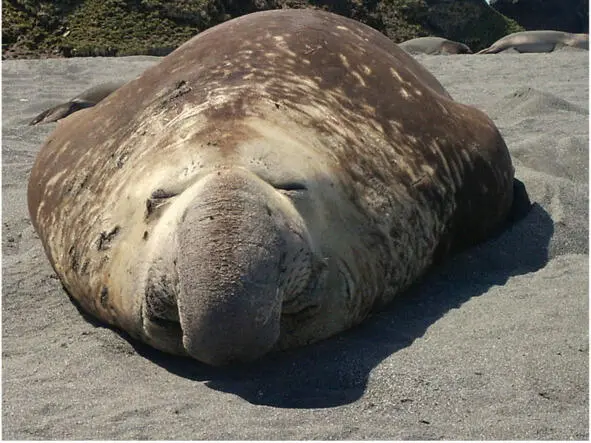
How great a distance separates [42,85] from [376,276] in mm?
7483

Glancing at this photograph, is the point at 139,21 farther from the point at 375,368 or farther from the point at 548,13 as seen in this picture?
the point at 375,368

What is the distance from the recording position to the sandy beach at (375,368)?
2992mm

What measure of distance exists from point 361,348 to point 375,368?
0.21 m

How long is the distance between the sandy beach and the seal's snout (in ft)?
0.62

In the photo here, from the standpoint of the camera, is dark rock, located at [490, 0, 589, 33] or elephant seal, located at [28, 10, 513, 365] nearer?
elephant seal, located at [28, 10, 513, 365]

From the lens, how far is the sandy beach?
2992mm

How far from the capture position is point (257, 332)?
10.4ft

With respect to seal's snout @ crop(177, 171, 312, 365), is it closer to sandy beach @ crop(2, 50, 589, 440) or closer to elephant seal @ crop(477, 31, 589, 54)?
sandy beach @ crop(2, 50, 589, 440)

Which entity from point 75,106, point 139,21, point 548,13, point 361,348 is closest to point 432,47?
point 139,21

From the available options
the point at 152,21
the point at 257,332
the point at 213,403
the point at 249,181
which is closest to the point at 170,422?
the point at 213,403

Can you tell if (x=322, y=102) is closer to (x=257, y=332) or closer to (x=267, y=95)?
(x=267, y=95)

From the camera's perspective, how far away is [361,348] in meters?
3.58

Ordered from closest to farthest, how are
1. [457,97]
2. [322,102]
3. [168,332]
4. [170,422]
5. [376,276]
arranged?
[170,422], [168,332], [376,276], [322,102], [457,97]

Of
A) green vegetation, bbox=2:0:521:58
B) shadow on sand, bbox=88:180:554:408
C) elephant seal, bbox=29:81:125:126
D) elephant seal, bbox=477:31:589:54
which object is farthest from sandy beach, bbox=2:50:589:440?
elephant seal, bbox=477:31:589:54
